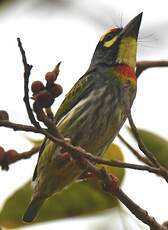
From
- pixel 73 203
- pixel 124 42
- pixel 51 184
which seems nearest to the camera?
pixel 73 203

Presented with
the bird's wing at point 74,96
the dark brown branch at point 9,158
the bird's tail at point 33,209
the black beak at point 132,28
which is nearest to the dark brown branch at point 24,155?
the dark brown branch at point 9,158

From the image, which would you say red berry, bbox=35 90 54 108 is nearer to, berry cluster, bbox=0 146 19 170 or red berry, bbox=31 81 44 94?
red berry, bbox=31 81 44 94

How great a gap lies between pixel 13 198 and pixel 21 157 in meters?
0.77

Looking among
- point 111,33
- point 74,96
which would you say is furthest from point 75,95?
point 111,33

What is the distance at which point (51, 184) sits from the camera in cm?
393

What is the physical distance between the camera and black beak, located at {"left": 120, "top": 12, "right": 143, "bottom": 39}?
409 centimetres

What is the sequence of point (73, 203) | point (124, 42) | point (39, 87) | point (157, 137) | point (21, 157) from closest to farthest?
point (39, 87), point (21, 157), point (157, 137), point (73, 203), point (124, 42)

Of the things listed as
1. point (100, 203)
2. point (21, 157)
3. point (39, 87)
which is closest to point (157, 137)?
point (100, 203)

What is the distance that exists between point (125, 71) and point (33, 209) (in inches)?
46.1

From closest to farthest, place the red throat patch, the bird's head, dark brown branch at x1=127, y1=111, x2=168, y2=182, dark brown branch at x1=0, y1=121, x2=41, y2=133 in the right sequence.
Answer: dark brown branch at x1=0, y1=121, x2=41, y2=133, dark brown branch at x1=127, y1=111, x2=168, y2=182, the red throat patch, the bird's head

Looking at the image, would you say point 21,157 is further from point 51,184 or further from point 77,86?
point 77,86

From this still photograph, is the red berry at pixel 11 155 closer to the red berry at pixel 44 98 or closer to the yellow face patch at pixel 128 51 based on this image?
the red berry at pixel 44 98

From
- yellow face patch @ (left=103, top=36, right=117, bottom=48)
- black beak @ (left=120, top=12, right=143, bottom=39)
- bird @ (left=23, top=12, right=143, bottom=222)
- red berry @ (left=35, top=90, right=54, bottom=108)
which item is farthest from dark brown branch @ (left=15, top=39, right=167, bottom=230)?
yellow face patch @ (left=103, top=36, right=117, bottom=48)

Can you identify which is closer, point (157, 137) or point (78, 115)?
point (157, 137)
